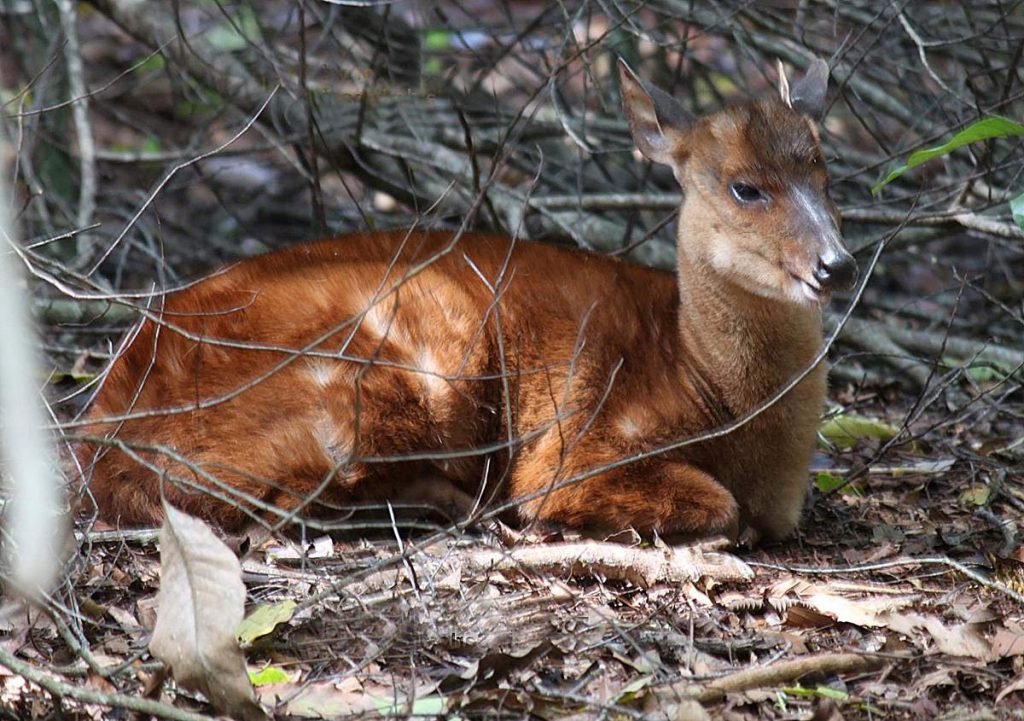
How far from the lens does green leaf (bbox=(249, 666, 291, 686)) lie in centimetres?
369

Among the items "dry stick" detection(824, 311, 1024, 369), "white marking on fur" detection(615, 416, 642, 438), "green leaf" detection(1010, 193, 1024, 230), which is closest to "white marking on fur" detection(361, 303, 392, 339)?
"white marking on fur" detection(615, 416, 642, 438)

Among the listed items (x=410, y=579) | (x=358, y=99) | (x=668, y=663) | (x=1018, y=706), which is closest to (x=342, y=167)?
(x=358, y=99)

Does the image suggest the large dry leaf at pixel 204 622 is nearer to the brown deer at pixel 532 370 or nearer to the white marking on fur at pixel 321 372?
the brown deer at pixel 532 370

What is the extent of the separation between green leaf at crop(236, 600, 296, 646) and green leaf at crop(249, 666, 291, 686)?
0.15m

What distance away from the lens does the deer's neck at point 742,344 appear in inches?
200

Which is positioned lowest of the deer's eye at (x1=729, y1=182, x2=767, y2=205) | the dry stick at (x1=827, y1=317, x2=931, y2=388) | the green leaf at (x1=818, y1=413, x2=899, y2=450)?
the green leaf at (x1=818, y1=413, x2=899, y2=450)

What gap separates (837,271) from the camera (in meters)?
4.60

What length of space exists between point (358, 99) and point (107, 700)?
446 centimetres

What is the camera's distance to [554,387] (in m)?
5.09

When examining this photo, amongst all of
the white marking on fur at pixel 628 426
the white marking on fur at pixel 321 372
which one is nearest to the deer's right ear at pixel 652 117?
the white marking on fur at pixel 628 426

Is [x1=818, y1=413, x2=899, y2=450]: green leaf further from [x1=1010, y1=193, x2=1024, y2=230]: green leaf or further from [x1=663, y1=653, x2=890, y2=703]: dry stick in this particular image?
[x1=663, y1=653, x2=890, y2=703]: dry stick

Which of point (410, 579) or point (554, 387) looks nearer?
point (410, 579)

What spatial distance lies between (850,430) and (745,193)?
1.72 metres

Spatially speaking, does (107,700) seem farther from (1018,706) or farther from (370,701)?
(1018,706)
